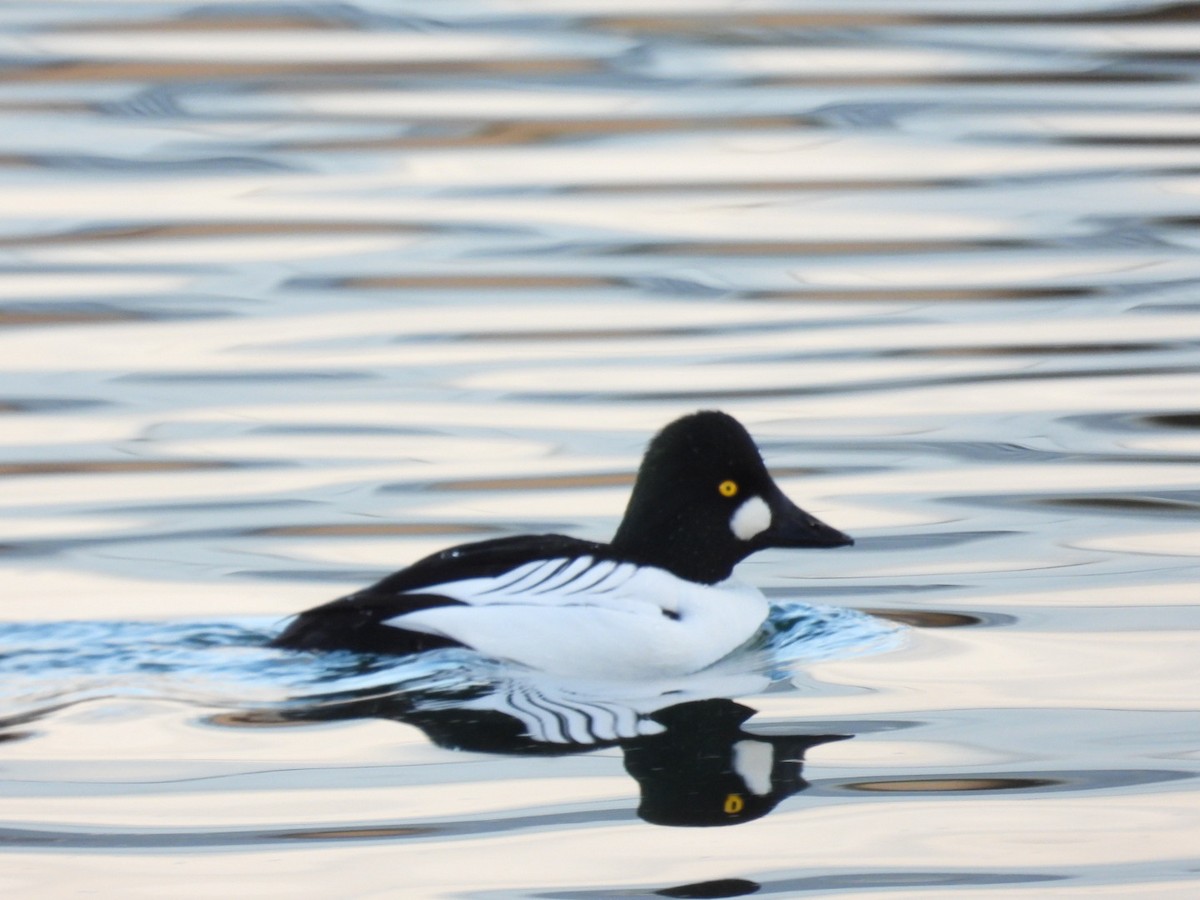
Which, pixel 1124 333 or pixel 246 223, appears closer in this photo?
pixel 1124 333

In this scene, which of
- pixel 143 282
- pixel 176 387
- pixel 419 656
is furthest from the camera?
pixel 143 282

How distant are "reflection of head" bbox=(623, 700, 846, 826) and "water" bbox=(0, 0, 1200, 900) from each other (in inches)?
0.8

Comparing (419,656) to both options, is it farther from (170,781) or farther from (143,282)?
(143,282)

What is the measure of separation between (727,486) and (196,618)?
4.96 feet

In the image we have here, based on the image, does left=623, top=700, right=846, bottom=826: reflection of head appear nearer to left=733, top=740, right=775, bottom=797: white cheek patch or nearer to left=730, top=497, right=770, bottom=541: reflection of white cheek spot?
left=733, top=740, right=775, bottom=797: white cheek patch

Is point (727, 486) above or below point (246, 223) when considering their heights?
below

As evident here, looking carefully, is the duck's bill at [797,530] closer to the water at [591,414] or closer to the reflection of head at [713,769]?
the water at [591,414]

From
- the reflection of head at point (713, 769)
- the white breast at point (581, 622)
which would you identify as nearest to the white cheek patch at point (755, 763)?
the reflection of head at point (713, 769)

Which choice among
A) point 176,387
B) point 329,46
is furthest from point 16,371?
point 329,46

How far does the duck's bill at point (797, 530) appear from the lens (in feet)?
22.3

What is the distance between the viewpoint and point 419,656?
20.3ft

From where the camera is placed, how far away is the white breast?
6277mm

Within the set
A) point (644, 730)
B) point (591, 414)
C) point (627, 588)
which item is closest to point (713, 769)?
point (644, 730)

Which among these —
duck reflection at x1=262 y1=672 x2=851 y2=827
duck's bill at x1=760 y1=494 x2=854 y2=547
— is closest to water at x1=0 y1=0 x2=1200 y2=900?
duck reflection at x1=262 y1=672 x2=851 y2=827
